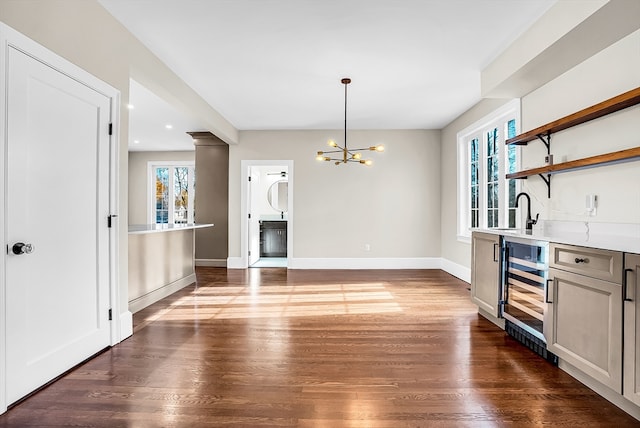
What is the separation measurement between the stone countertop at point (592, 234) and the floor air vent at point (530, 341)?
2.51 ft

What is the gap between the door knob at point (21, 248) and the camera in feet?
6.39

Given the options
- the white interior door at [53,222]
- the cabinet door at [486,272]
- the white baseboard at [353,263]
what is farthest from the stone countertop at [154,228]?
the cabinet door at [486,272]

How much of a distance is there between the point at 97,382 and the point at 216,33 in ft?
9.28

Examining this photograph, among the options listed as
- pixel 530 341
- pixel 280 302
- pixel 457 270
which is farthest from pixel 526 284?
pixel 457 270

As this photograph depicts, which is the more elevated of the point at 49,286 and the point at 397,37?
the point at 397,37

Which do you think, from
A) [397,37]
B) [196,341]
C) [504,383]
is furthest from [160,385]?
[397,37]

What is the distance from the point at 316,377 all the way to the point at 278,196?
6793mm

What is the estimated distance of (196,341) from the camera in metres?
2.96

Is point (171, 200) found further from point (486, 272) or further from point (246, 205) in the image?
point (486, 272)

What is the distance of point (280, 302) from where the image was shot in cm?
425

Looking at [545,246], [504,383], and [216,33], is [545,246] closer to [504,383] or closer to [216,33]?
[504,383]

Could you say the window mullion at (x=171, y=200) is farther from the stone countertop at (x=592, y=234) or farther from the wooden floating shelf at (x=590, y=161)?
the wooden floating shelf at (x=590, y=161)

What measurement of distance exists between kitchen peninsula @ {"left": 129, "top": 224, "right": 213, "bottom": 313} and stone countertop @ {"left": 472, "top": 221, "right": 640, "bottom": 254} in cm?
365

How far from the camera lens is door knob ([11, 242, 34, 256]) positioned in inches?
76.7
